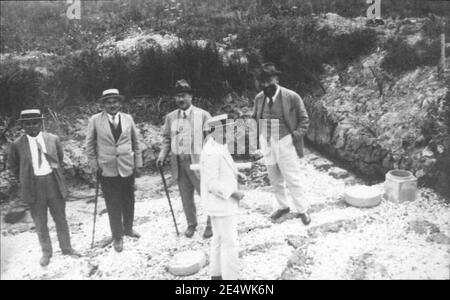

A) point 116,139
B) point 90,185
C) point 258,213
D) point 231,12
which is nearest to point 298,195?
point 258,213

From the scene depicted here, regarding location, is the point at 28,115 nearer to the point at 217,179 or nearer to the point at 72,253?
the point at 72,253

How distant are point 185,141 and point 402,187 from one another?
2973mm

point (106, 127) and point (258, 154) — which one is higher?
point (106, 127)

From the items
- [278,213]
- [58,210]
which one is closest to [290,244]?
[278,213]

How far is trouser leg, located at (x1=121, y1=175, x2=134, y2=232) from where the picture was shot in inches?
204

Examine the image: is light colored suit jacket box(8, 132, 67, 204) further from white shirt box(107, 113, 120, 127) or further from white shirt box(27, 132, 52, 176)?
white shirt box(107, 113, 120, 127)

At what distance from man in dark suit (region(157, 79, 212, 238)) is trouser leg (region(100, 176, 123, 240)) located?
601 millimetres

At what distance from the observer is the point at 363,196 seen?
18.5 feet

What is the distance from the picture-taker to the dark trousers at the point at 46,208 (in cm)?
475

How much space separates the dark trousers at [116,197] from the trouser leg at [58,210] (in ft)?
1.69

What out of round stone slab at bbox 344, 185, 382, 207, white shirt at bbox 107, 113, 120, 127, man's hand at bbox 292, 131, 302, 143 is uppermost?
white shirt at bbox 107, 113, 120, 127

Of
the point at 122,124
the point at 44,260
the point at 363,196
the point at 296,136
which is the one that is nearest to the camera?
the point at 44,260

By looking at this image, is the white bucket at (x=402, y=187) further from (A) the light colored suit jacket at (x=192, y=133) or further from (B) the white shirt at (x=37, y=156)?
(B) the white shirt at (x=37, y=156)

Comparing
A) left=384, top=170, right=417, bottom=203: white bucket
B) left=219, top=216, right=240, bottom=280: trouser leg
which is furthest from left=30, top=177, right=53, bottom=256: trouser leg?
left=384, top=170, right=417, bottom=203: white bucket
